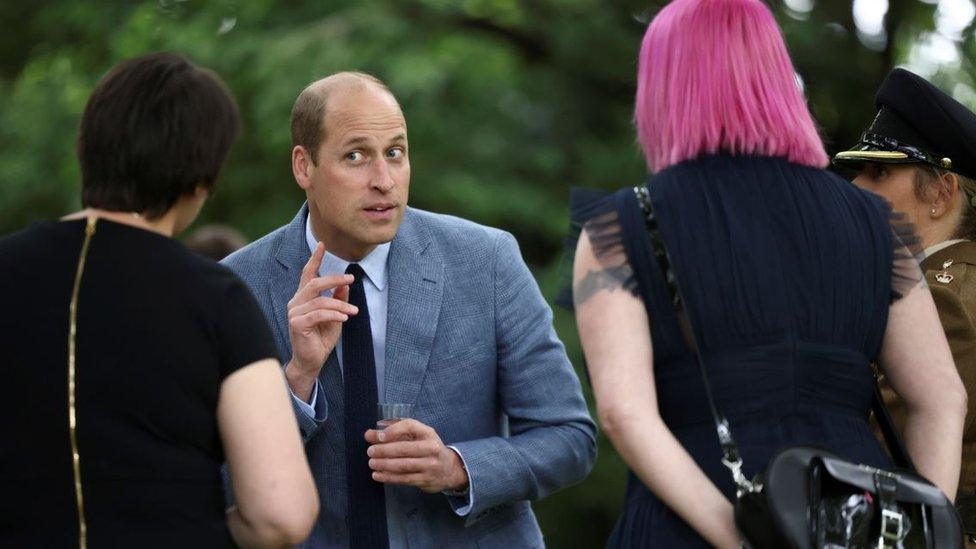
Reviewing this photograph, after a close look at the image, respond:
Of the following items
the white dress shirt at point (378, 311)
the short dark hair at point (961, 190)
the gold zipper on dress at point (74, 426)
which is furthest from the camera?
the short dark hair at point (961, 190)

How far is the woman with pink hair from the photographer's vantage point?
2695mm

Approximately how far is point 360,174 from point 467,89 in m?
4.49

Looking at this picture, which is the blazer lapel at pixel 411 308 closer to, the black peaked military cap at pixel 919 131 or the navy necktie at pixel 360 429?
the navy necktie at pixel 360 429

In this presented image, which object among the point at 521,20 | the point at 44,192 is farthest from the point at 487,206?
the point at 44,192

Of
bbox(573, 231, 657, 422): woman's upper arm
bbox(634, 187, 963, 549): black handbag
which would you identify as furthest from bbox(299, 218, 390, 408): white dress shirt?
bbox(634, 187, 963, 549): black handbag

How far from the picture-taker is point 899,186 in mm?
3650

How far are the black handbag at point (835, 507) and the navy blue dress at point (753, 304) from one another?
119 millimetres

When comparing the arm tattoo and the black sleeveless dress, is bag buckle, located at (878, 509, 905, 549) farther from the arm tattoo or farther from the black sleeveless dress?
the black sleeveless dress

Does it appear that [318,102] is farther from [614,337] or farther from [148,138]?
[614,337]

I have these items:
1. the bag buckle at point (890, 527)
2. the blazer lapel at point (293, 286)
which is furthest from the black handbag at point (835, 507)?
the blazer lapel at point (293, 286)

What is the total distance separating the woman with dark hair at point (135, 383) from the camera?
8.14ft

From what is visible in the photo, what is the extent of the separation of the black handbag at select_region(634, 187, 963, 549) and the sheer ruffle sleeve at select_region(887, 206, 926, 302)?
0.38 meters

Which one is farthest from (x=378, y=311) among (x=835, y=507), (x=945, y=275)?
(x=835, y=507)

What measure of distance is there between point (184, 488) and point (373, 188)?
127 centimetres
